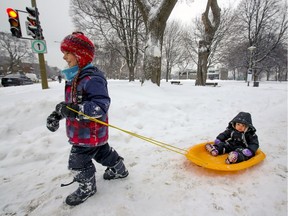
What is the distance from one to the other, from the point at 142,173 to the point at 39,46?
239 inches

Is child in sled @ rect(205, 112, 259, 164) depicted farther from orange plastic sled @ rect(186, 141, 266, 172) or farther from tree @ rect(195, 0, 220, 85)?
tree @ rect(195, 0, 220, 85)

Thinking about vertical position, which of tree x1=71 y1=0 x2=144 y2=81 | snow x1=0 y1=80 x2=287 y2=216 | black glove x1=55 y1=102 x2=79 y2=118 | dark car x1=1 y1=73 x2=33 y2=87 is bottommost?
snow x1=0 y1=80 x2=287 y2=216

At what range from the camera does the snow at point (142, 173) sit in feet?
5.58

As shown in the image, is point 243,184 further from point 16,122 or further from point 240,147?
point 16,122

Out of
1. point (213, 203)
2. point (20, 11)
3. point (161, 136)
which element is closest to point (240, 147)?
A: point (213, 203)

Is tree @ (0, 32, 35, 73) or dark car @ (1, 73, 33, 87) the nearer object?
dark car @ (1, 73, 33, 87)

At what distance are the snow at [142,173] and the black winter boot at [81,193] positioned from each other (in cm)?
6

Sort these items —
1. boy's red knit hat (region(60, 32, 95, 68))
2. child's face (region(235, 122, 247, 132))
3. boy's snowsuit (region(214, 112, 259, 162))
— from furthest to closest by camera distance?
child's face (region(235, 122, 247, 132)) < boy's snowsuit (region(214, 112, 259, 162)) < boy's red knit hat (region(60, 32, 95, 68))

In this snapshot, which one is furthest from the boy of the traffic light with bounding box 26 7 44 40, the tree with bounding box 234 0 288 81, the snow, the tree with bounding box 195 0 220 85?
the tree with bounding box 234 0 288 81

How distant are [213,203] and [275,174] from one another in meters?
1.02

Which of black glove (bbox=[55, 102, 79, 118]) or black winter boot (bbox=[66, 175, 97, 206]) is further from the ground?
black glove (bbox=[55, 102, 79, 118])

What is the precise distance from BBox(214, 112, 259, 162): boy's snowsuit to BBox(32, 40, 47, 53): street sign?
20.9 ft

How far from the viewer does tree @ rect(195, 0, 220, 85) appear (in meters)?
10.5

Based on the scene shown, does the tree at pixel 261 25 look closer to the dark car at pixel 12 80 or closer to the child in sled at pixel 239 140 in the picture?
the child in sled at pixel 239 140
